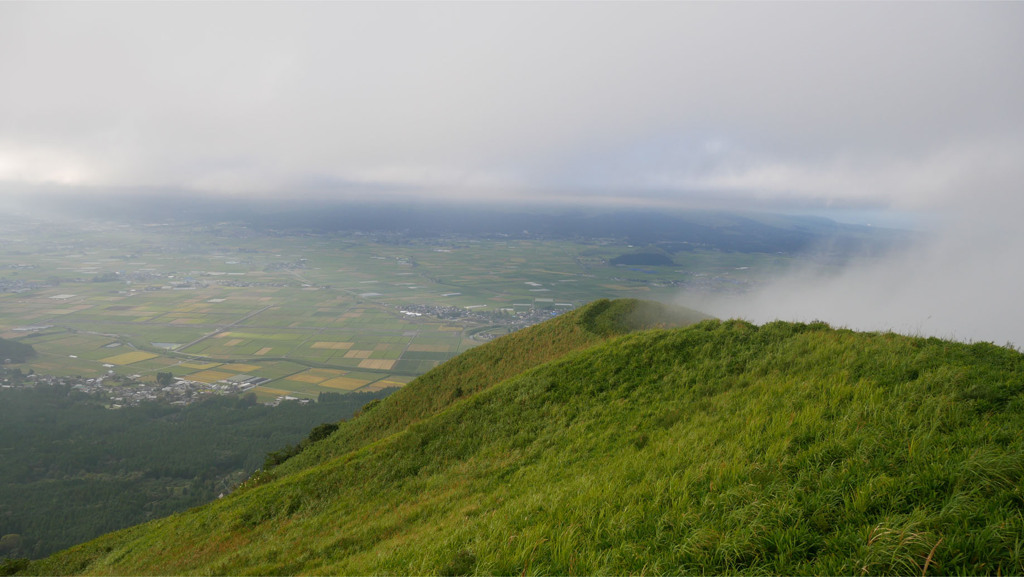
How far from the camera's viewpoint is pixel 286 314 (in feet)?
413

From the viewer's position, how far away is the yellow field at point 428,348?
93562mm

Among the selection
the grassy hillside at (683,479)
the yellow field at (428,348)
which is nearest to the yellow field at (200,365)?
the yellow field at (428,348)

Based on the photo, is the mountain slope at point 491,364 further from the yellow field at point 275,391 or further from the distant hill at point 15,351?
the distant hill at point 15,351

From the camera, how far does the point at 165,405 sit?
6756cm

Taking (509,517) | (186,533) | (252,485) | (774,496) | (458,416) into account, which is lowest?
(252,485)

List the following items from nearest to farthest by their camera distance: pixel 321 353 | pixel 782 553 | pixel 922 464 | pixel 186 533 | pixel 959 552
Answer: pixel 959 552
pixel 782 553
pixel 922 464
pixel 186 533
pixel 321 353

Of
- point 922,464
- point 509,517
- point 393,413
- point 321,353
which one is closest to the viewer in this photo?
point 922,464

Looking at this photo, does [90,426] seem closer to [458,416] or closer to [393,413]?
[393,413]

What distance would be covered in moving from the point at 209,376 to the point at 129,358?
26.1m

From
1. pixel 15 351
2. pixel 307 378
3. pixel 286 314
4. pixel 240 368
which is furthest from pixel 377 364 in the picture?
pixel 15 351

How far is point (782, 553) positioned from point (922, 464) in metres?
2.84

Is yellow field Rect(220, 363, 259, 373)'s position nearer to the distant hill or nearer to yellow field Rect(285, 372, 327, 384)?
yellow field Rect(285, 372, 327, 384)

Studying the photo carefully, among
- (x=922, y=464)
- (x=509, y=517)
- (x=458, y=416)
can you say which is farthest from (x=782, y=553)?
(x=458, y=416)

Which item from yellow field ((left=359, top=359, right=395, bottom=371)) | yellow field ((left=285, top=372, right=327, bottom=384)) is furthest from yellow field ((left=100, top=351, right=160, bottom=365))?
yellow field ((left=359, top=359, right=395, bottom=371))
